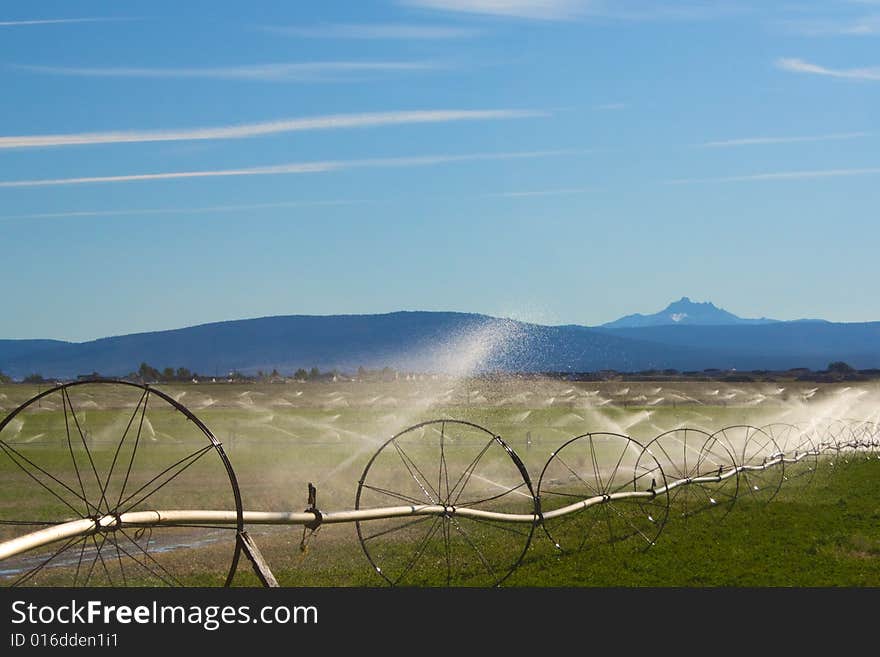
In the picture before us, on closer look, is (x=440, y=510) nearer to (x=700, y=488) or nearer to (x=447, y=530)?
(x=447, y=530)

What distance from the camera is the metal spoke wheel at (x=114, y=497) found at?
1413 cm

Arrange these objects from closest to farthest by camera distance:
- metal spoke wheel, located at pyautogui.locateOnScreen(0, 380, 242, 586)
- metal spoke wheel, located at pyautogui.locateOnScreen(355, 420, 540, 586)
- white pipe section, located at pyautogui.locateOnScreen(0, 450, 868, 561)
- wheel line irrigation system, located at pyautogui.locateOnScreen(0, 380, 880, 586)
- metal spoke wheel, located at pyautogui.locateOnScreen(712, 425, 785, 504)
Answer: white pipe section, located at pyautogui.locateOnScreen(0, 450, 868, 561)
wheel line irrigation system, located at pyautogui.locateOnScreen(0, 380, 880, 586)
metal spoke wheel, located at pyautogui.locateOnScreen(0, 380, 242, 586)
metal spoke wheel, located at pyautogui.locateOnScreen(355, 420, 540, 586)
metal spoke wheel, located at pyautogui.locateOnScreen(712, 425, 785, 504)

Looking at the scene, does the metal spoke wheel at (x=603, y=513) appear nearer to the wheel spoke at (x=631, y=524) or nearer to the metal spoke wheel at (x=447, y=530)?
the wheel spoke at (x=631, y=524)

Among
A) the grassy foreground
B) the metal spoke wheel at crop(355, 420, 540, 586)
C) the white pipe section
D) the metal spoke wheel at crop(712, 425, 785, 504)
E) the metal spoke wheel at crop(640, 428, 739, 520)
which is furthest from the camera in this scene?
the metal spoke wheel at crop(712, 425, 785, 504)

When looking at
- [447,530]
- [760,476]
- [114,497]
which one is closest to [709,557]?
[447,530]

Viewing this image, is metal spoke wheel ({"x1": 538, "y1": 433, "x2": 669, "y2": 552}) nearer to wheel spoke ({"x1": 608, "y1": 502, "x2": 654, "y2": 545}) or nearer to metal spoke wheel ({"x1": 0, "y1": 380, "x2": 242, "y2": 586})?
wheel spoke ({"x1": 608, "y1": 502, "x2": 654, "y2": 545})

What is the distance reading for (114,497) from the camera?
4512 centimetres

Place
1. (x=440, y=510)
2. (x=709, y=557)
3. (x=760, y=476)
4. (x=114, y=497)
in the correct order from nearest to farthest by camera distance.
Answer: (x=440, y=510), (x=709, y=557), (x=114, y=497), (x=760, y=476)

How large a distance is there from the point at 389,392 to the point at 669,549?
134 meters

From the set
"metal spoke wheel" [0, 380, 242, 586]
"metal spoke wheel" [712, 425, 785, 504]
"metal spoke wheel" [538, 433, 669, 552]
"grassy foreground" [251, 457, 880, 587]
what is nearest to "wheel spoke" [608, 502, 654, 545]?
"metal spoke wheel" [538, 433, 669, 552]

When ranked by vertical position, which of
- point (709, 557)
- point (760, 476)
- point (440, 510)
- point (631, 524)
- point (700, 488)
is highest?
point (440, 510)

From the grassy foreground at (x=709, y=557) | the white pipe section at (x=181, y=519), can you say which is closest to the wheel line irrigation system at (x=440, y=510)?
the white pipe section at (x=181, y=519)

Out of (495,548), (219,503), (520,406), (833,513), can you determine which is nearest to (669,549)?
(495,548)

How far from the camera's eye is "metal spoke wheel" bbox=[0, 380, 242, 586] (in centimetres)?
1413
